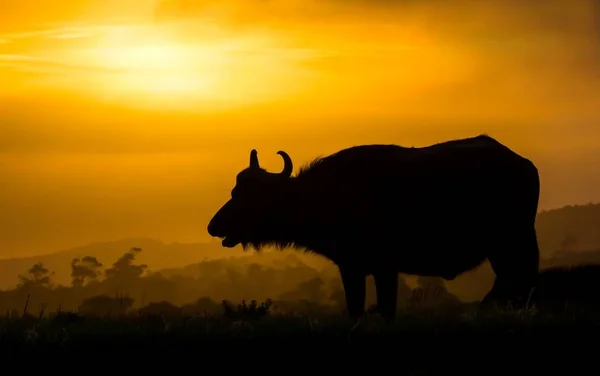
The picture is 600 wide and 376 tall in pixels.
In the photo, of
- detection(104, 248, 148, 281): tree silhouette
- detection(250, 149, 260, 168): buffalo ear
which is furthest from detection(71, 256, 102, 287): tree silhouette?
detection(250, 149, 260, 168): buffalo ear

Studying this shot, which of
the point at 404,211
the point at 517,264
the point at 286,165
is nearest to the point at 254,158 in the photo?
the point at 286,165

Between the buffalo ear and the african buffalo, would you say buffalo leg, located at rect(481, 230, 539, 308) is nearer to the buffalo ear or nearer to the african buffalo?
the african buffalo

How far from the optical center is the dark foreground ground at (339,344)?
8.94 m

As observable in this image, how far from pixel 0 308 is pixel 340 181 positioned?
5.25 meters

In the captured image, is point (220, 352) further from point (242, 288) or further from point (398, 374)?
point (242, 288)

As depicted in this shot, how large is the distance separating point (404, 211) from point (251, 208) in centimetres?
215

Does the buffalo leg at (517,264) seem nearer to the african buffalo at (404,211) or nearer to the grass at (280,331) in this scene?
the african buffalo at (404,211)

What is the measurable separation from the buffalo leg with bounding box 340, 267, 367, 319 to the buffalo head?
159 centimetres

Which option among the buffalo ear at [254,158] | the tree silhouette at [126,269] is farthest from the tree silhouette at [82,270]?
the buffalo ear at [254,158]

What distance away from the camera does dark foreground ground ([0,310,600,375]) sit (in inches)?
352

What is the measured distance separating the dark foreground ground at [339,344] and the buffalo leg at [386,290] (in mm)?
3512

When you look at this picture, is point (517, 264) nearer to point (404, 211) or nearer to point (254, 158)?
point (404, 211)

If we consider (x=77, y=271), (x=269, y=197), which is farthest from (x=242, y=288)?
(x=269, y=197)

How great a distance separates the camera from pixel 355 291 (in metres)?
13.8
